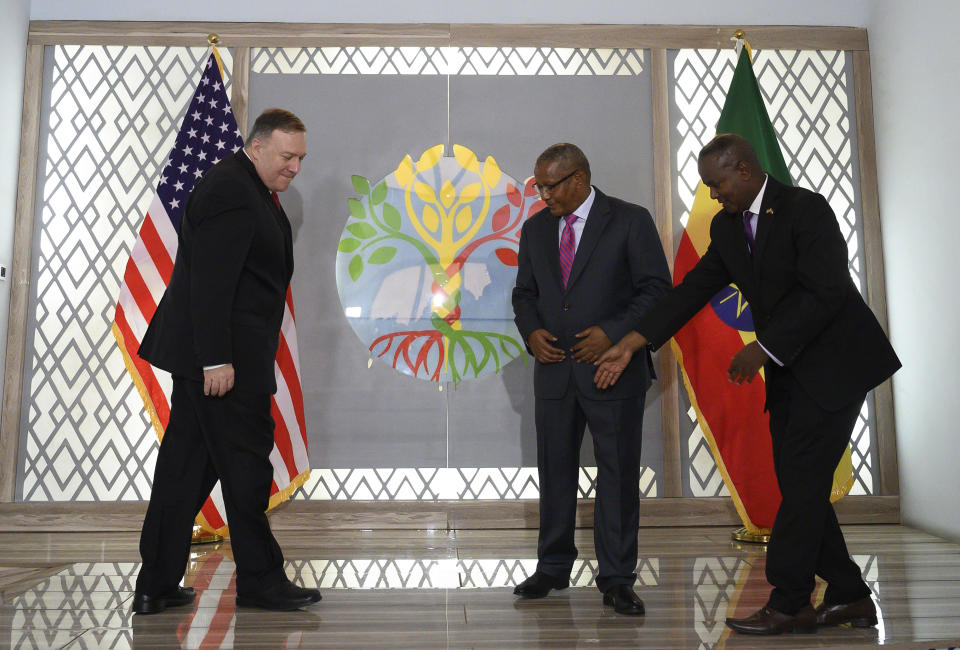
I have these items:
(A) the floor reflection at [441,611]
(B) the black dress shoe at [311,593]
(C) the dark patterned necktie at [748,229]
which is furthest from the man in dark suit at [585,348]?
(B) the black dress shoe at [311,593]

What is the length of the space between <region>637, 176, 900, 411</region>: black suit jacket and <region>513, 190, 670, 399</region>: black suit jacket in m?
0.36

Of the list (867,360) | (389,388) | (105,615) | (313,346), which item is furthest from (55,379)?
(867,360)

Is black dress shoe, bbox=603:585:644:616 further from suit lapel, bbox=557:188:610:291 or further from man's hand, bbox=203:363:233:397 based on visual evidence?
man's hand, bbox=203:363:233:397

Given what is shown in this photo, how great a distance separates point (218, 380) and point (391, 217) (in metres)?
1.78

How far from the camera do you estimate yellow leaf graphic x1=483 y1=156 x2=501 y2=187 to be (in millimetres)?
3818

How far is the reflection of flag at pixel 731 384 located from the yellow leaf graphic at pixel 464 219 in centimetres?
96

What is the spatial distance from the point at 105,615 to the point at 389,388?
1720 millimetres

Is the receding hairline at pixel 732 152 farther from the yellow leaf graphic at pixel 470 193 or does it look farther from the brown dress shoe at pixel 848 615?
the yellow leaf graphic at pixel 470 193

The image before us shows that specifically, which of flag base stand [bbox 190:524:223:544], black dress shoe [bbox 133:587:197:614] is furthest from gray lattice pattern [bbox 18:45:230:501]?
black dress shoe [bbox 133:587:197:614]

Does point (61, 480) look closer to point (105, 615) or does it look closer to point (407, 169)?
point (105, 615)

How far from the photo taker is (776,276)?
82.2 inches

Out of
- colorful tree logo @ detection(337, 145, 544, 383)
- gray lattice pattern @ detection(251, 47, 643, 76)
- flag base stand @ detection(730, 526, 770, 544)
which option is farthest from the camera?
gray lattice pattern @ detection(251, 47, 643, 76)

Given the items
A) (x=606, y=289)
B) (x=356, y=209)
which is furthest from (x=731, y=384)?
(x=356, y=209)

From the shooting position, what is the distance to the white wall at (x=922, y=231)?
337 centimetres
